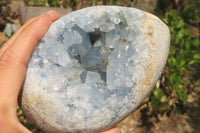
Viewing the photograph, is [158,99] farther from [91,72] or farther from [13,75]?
[13,75]

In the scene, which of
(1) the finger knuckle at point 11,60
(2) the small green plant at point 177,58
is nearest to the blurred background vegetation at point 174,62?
(2) the small green plant at point 177,58

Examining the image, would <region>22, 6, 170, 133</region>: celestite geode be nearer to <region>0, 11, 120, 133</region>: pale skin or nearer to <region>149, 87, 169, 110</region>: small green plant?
<region>0, 11, 120, 133</region>: pale skin

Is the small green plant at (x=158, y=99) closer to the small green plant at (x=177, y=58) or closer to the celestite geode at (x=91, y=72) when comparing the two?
the small green plant at (x=177, y=58)

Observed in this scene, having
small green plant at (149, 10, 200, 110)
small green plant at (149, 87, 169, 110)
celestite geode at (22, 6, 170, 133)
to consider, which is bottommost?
small green plant at (149, 87, 169, 110)

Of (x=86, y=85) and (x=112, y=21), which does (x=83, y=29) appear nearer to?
(x=112, y=21)

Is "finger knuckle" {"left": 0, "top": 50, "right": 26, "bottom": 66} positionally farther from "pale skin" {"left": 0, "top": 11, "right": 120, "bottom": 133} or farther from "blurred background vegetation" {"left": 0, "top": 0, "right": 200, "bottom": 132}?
"blurred background vegetation" {"left": 0, "top": 0, "right": 200, "bottom": 132}

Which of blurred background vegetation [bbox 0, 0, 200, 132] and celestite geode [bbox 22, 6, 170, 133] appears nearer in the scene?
celestite geode [bbox 22, 6, 170, 133]

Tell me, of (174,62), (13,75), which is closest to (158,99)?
(174,62)

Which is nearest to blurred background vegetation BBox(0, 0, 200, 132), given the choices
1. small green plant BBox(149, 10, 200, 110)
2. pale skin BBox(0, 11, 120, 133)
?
small green plant BBox(149, 10, 200, 110)

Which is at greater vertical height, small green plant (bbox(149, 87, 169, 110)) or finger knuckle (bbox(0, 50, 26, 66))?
Answer: finger knuckle (bbox(0, 50, 26, 66))

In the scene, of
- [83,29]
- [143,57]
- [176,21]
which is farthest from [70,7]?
[143,57]
